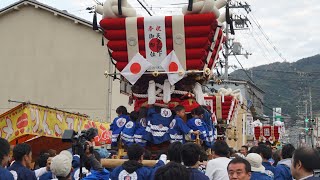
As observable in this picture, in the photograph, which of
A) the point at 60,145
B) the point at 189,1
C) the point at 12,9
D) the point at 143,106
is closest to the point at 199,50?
the point at 189,1

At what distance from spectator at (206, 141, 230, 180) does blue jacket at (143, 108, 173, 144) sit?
3249 mm

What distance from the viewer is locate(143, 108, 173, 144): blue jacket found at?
995 centimetres

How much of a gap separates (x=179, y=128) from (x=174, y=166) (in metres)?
5.33

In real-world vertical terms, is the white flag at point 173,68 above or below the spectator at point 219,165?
above

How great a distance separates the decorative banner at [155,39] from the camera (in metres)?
10.2

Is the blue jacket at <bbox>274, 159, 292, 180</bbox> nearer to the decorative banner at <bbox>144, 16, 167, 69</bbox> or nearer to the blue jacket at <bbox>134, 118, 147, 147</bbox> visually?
the blue jacket at <bbox>134, 118, 147, 147</bbox>

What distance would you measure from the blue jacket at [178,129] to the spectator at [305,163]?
5167 mm

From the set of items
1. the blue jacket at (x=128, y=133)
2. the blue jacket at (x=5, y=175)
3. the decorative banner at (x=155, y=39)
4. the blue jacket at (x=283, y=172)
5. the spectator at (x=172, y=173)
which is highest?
the decorative banner at (x=155, y=39)

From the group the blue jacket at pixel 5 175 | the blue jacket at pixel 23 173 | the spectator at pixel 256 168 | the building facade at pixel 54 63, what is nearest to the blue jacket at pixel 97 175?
the blue jacket at pixel 23 173

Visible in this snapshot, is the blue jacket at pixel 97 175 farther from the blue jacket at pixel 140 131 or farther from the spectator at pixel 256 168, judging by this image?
the blue jacket at pixel 140 131

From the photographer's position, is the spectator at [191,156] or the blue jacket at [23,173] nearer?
the spectator at [191,156]

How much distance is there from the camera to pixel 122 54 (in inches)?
416

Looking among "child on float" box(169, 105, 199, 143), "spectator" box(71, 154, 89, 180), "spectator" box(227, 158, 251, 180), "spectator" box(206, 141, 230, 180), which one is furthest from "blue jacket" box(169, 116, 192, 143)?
"spectator" box(227, 158, 251, 180)

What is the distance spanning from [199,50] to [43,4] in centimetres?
1635
